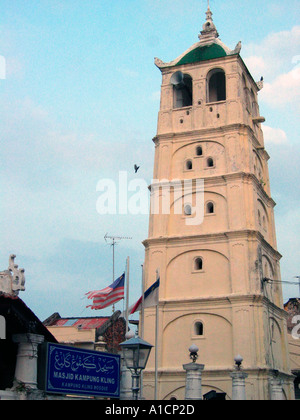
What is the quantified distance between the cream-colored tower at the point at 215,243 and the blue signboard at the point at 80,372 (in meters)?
16.2

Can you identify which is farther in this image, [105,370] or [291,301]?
[291,301]

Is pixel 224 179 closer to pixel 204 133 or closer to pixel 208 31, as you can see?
pixel 204 133

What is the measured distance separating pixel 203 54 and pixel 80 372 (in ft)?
105

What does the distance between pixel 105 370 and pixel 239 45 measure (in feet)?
99.6

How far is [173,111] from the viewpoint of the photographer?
144 feet

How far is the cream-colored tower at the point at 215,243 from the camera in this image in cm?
3625

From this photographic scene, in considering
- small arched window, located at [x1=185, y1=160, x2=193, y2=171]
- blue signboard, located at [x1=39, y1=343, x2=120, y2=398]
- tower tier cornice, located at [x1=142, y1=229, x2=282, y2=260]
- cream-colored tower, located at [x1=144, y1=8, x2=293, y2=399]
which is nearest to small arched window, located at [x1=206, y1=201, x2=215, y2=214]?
cream-colored tower, located at [x1=144, y1=8, x2=293, y2=399]

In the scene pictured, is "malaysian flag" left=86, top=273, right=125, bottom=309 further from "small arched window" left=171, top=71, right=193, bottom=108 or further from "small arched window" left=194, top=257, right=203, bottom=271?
"small arched window" left=171, top=71, right=193, bottom=108

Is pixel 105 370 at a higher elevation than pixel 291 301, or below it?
below

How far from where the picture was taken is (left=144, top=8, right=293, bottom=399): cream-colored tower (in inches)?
1427
